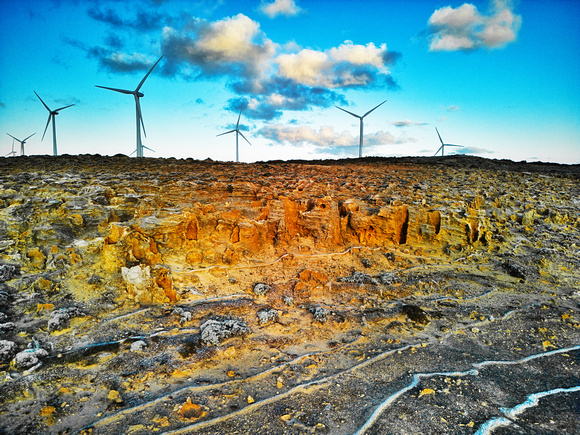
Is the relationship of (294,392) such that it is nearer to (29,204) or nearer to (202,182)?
(202,182)

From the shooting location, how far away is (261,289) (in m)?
5.43

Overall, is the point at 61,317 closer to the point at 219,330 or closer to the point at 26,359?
the point at 26,359

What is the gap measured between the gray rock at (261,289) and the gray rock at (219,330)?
808 millimetres

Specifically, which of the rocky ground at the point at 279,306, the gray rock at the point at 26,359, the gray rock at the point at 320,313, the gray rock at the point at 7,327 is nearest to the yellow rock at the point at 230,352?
the rocky ground at the point at 279,306

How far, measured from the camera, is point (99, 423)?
291 centimetres

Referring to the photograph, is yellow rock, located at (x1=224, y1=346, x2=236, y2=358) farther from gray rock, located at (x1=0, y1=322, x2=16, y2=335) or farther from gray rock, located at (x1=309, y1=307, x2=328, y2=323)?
gray rock, located at (x1=0, y1=322, x2=16, y2=335)

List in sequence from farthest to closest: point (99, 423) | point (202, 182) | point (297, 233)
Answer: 1. point (202, 182)
2. point (297, 233)
3. point (99, 423)

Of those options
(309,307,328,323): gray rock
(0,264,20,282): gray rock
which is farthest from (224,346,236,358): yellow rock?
(0,264,20,282): gray rock

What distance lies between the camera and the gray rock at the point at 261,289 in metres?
5.38

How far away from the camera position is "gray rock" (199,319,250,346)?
4.19 metres

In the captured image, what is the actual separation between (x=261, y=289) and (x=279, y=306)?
1.61ft

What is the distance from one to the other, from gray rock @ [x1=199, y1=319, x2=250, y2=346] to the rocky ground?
3cm

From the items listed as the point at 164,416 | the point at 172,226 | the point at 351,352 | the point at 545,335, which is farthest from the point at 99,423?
the point at 545,335

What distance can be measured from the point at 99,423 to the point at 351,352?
2904mm
